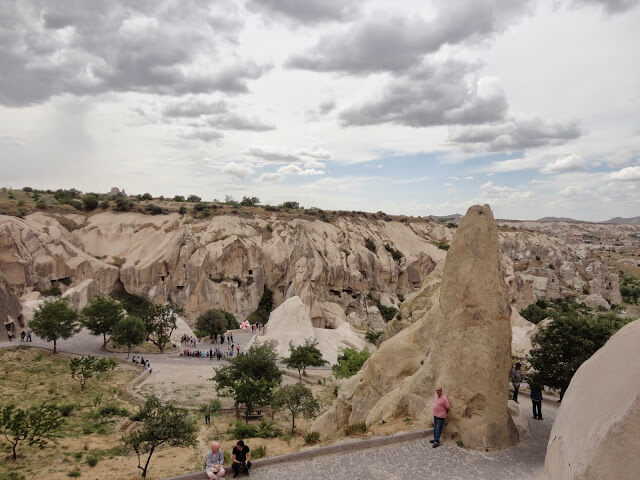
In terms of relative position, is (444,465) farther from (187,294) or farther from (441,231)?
(441,231)

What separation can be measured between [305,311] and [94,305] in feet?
57.5

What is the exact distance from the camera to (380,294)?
66750mm

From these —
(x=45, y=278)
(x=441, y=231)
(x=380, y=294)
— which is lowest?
(x=380, y=294)

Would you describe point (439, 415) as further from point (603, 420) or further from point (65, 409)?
point (65, 409)

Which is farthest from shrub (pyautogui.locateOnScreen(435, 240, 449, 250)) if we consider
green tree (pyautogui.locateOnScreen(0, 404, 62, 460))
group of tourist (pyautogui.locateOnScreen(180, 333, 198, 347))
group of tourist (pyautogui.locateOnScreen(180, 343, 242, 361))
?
green tree (pyautogui.locateOnScreen(0, 404, 62, 460))

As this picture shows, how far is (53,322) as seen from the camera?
1116 inches

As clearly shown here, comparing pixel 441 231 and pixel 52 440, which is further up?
pixel 441 231

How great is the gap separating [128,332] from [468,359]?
2799 centimetres

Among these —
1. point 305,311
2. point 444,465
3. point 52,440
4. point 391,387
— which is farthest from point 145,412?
point 305,311

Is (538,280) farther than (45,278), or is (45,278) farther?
(538,280)

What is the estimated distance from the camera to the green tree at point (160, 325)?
116 feet

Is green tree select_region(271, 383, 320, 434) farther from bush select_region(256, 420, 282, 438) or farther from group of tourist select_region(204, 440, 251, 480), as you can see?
group of tourist select_region(204, 440, 251, 480)

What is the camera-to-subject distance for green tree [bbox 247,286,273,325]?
54.8m

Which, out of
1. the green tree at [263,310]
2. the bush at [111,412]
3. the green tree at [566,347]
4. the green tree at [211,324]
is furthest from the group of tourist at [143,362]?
the green tree at [263,310]
